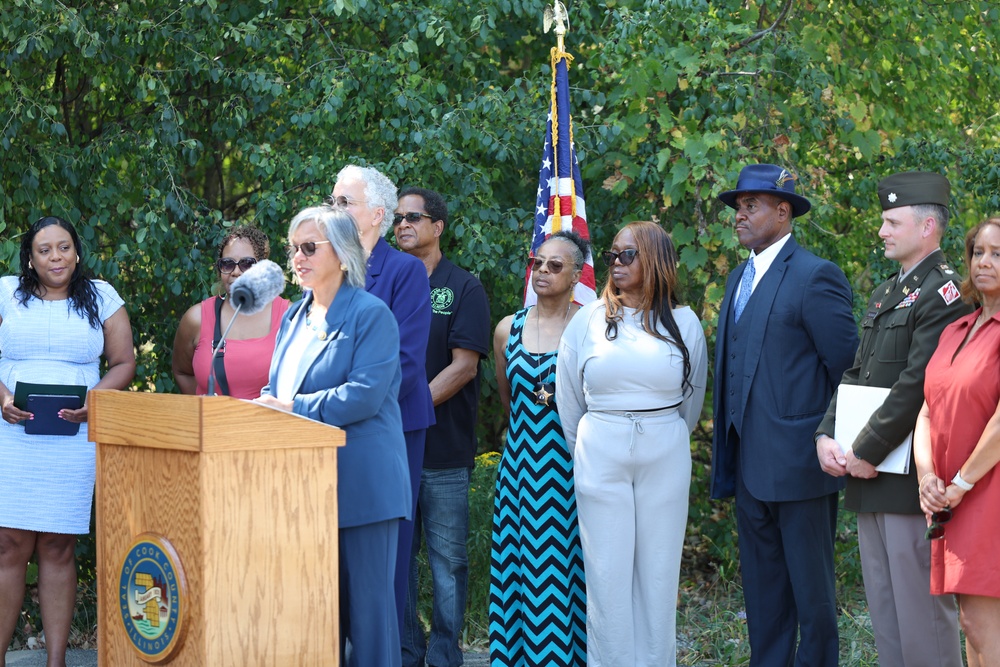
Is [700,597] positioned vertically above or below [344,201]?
below

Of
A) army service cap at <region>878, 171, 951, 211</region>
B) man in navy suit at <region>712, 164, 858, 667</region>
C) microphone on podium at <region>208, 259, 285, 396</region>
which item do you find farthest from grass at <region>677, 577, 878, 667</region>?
microphone on podium at <region>208, 259, 285, 396</region>

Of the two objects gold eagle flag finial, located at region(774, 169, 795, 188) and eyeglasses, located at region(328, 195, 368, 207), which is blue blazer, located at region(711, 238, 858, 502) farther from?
eyeglasses, located at region(328, 195, 368, 207)

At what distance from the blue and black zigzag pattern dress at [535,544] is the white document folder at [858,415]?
1259 mm

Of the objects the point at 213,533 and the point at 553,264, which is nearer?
the point at 213,533

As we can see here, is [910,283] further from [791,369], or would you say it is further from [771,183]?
[771,183]

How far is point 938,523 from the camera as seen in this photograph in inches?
156

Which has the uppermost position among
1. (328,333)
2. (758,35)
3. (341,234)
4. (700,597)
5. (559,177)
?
(758,35)

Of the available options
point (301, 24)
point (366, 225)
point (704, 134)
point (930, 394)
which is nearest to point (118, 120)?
point (301, 24)

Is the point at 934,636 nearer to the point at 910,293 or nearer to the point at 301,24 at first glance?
the point at 910,293

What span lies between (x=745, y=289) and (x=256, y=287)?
2.28 metres

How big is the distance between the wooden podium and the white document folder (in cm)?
196

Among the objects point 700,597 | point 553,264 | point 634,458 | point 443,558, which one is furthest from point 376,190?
point 700,597

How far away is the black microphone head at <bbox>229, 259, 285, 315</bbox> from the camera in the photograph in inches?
138

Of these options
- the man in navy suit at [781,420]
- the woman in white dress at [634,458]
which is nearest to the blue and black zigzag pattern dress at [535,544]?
the woman in white dress at [634,458]
